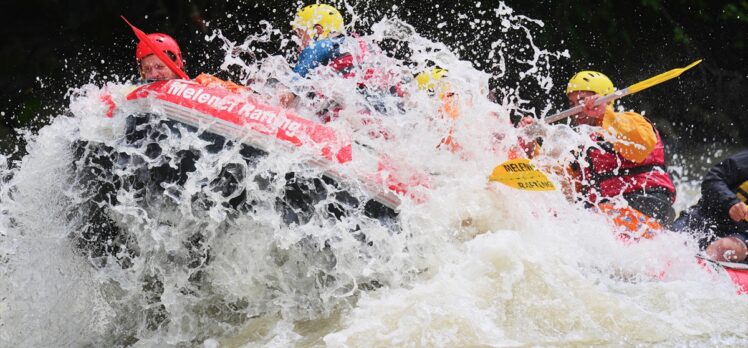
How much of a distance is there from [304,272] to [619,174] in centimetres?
219

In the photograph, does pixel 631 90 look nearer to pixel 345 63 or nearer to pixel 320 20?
pixel 345 63

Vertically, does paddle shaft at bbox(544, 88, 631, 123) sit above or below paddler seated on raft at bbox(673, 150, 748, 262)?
above

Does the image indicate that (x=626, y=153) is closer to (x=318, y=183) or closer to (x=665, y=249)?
(x=665, y=249)

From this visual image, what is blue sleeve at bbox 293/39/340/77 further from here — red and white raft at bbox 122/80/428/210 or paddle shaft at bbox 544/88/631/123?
paddle shaft at bbox 544/88/631/123

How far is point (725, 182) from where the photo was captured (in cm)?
493

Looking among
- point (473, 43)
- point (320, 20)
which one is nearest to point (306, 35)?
point (320, 20)

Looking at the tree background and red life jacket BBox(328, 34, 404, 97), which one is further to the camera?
the tree background

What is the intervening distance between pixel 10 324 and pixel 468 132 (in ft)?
8.22

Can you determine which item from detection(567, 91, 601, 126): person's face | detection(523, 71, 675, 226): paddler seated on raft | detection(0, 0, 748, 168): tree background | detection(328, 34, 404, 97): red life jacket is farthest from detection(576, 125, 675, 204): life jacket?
detection(0, 0, 748, 168): tree background

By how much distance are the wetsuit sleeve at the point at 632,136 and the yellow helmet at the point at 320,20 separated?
171 cm

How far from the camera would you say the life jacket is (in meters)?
5.04

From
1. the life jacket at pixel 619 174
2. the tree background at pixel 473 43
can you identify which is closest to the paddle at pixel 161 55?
the life jacket at pixel 619 174

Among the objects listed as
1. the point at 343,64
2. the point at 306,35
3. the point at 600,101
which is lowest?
the point at 343,64

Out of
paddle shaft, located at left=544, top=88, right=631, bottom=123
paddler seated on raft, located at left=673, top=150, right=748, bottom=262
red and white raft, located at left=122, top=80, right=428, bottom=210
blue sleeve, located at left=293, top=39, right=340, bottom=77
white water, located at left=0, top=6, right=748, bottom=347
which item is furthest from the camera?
paddle shaft, located at left=544, top=88, right=631, bottom=123
